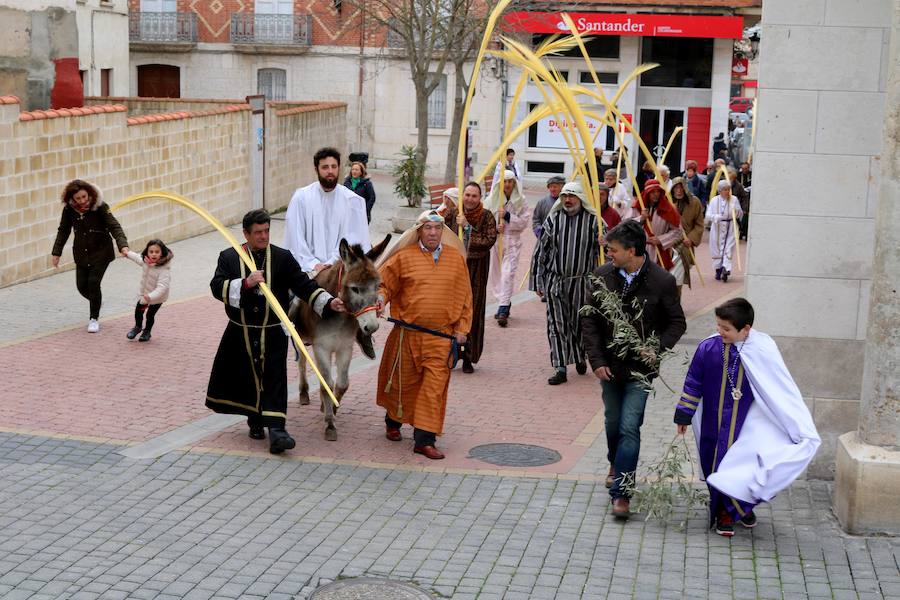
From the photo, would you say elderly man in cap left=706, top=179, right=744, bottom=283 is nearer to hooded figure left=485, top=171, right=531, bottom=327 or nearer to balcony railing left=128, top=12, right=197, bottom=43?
hooded figure left=485, top=171, right=531, bottom=327

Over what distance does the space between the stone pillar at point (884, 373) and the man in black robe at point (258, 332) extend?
349 cm

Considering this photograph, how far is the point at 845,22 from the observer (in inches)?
311

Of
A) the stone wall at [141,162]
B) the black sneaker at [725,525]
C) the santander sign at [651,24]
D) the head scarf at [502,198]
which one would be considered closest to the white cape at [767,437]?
the black sneaker at [725,525]

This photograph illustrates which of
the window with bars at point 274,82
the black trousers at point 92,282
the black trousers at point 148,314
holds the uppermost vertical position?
the window with bars at point 274,82

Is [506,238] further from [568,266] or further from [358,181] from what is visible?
[568,266]

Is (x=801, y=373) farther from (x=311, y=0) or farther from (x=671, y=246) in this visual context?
(x=311, y=0)

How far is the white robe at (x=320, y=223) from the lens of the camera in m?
10.1

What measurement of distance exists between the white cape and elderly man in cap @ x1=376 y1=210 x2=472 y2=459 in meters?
2.33

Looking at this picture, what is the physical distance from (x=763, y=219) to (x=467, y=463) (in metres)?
2.53

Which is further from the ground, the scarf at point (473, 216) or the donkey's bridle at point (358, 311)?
the scarf at point (473, 216)

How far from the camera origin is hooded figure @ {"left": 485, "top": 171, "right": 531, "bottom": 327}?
1438 centimetres

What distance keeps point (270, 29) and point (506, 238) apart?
2560 cm

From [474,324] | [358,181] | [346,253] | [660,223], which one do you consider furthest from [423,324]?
[358,181]

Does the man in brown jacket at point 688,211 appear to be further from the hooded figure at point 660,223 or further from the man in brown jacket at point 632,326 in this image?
the man in brown jacket at point 632,326
